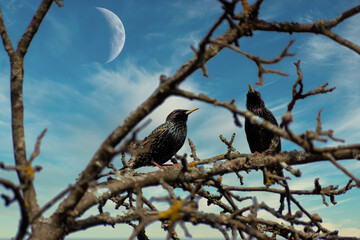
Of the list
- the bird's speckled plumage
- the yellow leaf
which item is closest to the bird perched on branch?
the bird's speckled plumage

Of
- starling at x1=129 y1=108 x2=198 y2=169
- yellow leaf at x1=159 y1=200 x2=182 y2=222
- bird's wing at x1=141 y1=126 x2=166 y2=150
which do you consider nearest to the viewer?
yellow leaf at x1=159 y1=200 x2=182 y2=222

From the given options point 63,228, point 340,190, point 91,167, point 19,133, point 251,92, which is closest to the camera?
point 91,167

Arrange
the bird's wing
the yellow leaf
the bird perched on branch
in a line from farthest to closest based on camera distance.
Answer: the bird's wing < the bird perched on branch < the yellow leaf

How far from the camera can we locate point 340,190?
4.08 metres

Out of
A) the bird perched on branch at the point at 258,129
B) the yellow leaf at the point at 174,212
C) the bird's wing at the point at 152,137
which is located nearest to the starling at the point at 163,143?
the bird's wing at the point at 152,137

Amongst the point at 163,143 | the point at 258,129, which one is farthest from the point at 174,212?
the point at 163,143

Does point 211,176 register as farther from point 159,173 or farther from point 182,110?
point 182,110

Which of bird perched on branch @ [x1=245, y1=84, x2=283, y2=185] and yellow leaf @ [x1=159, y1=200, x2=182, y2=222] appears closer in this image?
yellow leaf @ [x1=159, y1=200, x2=182, y2=222]

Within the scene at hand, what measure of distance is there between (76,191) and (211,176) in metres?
1.42

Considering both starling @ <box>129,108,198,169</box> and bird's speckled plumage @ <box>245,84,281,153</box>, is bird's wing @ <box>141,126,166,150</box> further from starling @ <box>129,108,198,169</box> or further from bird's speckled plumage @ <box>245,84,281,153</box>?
bird's speckled plumage @ <box>245,84,281,153</box>

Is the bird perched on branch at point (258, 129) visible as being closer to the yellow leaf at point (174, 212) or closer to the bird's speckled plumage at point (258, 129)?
the bird's speckled plumage at point (258, 129)

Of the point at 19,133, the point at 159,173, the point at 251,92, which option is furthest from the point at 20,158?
the point at 251,92

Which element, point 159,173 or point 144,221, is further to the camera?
point 159,173

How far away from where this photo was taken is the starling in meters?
6.43
